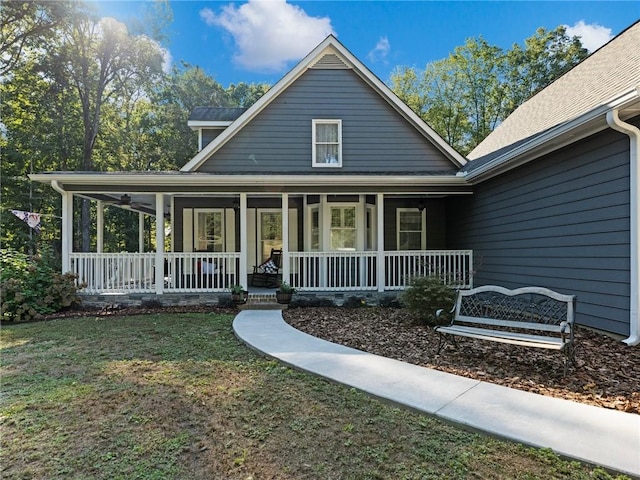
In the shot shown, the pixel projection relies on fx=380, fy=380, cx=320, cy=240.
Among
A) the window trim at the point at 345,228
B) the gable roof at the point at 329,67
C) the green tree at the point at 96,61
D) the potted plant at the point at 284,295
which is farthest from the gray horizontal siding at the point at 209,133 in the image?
the green tree at the point at 96,61

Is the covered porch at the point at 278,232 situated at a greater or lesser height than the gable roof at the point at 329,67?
lesser

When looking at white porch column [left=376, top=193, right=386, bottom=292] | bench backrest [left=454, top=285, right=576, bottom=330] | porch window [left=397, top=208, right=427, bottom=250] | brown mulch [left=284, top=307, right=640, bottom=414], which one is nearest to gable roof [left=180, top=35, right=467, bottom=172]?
porch window [left=397, top=208, right=427, bottom=250]

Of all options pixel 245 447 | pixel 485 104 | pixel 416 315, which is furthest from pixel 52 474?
pixel 485 104

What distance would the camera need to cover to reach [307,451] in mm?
2678

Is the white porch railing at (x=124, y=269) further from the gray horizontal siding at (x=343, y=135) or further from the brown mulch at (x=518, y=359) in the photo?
the brown mulch at (x=518, y=359)

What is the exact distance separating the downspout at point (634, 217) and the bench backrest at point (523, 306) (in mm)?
765

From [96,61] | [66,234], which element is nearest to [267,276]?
[66,234]

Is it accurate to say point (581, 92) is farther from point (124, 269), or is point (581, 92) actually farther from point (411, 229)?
point (124, 269)

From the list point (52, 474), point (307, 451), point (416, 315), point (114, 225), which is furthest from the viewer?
point (114, 225)

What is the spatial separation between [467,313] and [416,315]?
1.16m

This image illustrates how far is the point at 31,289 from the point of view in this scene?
824 cm

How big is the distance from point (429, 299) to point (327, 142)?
5.85m

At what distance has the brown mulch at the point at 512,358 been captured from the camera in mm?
3773

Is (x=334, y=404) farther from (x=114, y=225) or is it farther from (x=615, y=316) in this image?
(x=114, y=225)
